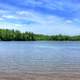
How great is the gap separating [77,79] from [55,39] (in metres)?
169

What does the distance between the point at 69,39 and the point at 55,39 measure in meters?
11.8

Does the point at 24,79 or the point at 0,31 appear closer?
the point at 24,79

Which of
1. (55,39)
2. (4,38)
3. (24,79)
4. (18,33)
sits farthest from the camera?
(55,39)

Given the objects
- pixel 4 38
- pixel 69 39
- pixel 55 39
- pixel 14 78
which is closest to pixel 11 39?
pixel 4 38

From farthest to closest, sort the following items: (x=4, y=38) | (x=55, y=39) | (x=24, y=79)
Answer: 1. (x=55, y=39)
2. (x=4, y=38)
3. (x=24, y=79)

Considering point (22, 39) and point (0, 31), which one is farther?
point (22, 39)

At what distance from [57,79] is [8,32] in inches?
5605

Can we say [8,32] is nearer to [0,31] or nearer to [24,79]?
[0,31]

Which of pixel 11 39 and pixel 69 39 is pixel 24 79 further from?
pixel 69 39

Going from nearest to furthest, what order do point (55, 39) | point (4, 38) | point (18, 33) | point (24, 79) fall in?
point (24, 79) < point (18, 33) < point (4, 38) < point (55, 39)

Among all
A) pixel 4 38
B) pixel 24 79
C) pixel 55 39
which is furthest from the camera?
pixel 55 39

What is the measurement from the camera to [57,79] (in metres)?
13.9

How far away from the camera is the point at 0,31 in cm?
15425

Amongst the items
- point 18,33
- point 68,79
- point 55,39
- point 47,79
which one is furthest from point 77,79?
point 55,39
